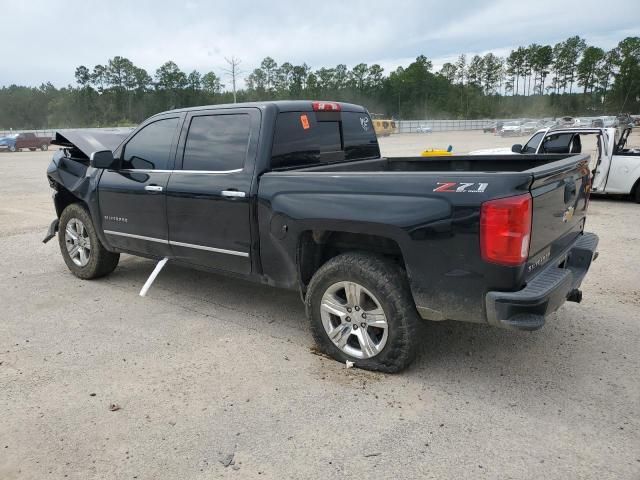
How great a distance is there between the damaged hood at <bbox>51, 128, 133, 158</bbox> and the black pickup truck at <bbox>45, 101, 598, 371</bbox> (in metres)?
0.22

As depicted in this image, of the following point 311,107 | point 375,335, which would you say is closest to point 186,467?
point 375,335

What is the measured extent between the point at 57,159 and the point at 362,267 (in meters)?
4.34

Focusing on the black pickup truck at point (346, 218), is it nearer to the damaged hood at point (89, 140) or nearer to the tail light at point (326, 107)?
the tail light at point (326, 107)

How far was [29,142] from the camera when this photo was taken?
1564 inches

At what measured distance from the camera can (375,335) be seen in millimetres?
3678

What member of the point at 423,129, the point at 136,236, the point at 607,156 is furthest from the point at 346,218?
the point at 423,129

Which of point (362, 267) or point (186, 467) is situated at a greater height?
point (362, 267)

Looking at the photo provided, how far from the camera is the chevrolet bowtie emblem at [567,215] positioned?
3656 mm

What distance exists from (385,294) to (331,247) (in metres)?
0.72

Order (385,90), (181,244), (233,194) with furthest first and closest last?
(385,90) → (181,244) → (233,194)

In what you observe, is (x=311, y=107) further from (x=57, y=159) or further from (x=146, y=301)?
(x=57, y=159)

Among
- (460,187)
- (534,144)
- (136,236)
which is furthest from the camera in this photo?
(534,144)

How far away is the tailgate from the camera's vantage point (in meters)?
3.11

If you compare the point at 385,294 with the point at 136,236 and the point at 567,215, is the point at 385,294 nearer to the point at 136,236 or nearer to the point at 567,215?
the point at 567,215
